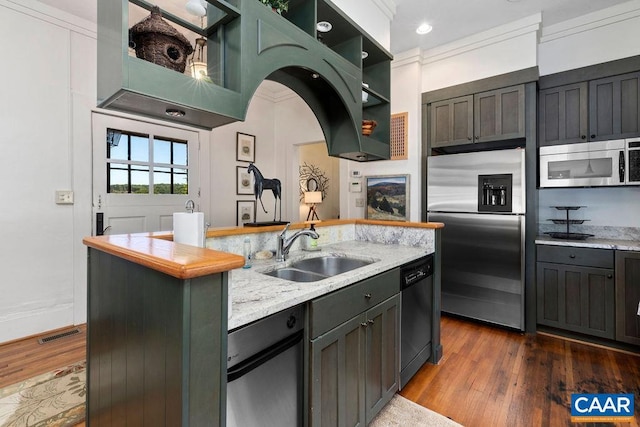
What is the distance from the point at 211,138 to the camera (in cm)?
391

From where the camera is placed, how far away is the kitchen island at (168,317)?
2.57ft

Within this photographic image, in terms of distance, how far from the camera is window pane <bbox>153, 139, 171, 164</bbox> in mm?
3354

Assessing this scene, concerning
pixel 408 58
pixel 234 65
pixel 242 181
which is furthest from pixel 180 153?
pixel 408 58

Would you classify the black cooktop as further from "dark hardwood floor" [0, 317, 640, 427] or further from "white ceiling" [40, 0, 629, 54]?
"white ceiling" [40, 0, 629, 54]

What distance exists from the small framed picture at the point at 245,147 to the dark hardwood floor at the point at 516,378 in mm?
3328

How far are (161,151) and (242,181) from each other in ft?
3.82

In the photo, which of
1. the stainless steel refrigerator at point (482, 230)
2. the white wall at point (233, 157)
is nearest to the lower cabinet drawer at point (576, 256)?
the stainless steel refrigerator at point (482, 230)

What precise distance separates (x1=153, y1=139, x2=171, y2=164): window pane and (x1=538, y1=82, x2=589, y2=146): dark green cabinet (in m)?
3.95

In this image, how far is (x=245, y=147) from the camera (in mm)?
4383

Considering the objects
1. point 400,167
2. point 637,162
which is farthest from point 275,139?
point 637,162

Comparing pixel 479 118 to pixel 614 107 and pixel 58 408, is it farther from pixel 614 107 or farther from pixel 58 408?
pixel 58 408

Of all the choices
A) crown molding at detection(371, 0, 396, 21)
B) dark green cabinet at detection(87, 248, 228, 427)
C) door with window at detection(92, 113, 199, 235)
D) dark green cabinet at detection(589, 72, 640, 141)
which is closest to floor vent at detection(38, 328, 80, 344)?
door with window at detection(92, 113, 199, 235)

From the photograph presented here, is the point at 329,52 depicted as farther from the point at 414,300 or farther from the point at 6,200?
the point at 6,200

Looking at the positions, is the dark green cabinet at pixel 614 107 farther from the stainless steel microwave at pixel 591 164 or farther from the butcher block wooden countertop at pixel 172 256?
the butcher block wooden countertop at pixel 172 256
